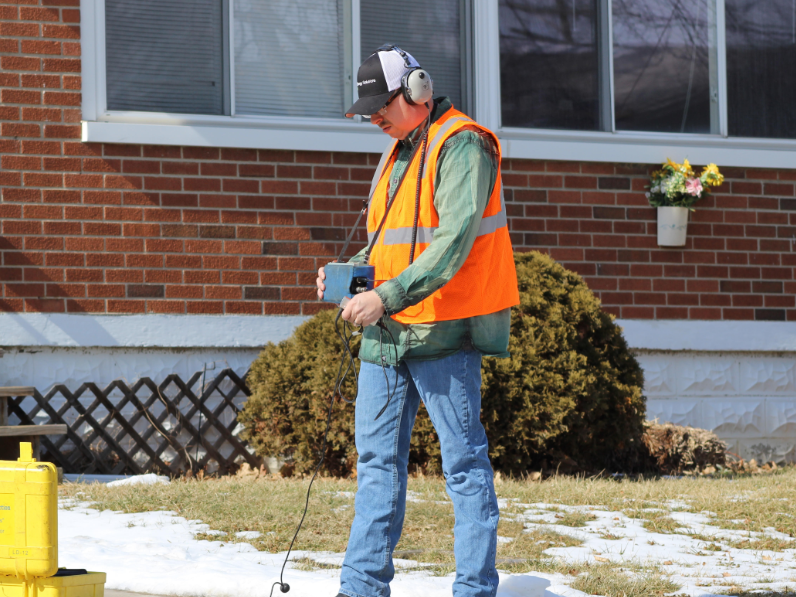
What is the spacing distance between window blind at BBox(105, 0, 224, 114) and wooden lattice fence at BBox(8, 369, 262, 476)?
207 cm

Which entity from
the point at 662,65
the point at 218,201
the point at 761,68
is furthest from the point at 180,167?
the point at 761,68

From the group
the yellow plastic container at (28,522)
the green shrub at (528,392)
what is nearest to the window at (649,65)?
the green shrub at (528,392)

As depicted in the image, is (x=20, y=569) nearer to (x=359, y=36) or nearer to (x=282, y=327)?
(x=282, y=327)

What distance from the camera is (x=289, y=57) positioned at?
7691 millimetres

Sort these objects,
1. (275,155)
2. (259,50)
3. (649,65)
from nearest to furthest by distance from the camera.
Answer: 1. (275,155)
2. (259,50)
3. (649,65)

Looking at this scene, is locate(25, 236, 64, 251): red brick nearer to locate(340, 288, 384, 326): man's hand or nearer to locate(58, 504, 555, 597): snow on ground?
locate(58, 504, 555, 597): snow on ground

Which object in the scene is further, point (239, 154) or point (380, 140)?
point (380, 140)

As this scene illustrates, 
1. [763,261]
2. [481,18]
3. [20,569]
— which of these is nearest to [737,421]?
[763,261]

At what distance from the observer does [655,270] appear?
816 cm

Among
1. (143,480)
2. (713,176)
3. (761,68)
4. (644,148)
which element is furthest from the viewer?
(761,68)

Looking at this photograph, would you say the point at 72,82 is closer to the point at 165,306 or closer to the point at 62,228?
the point at 62,228

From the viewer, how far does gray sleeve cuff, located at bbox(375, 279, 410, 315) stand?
305 cm

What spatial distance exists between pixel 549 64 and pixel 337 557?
206 inches

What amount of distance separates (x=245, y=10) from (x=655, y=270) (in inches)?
153
